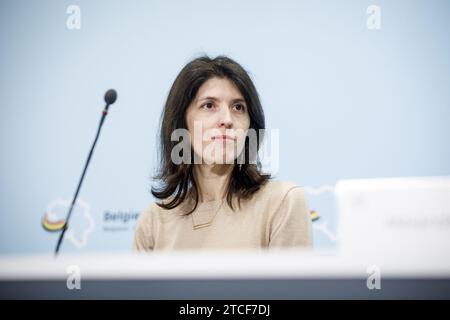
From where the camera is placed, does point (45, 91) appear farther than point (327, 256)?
Yes

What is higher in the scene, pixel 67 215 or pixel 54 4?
pixel 54 4

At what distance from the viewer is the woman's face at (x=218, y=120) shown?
1113 millimetres

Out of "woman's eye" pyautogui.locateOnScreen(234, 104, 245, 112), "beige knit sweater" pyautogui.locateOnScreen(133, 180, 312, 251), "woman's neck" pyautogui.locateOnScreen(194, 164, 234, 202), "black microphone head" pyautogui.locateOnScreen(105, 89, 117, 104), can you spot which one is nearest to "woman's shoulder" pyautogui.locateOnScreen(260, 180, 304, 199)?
"beige knit sweater" pyautogui.locateOnScreen(133, 180, 312, 251)

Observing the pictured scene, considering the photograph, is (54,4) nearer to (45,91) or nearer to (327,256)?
(45,91)

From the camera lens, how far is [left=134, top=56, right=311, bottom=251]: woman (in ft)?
3.59

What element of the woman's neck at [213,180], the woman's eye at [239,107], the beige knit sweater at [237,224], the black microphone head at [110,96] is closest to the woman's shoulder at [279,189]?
the beige knit sweater at [237,224]

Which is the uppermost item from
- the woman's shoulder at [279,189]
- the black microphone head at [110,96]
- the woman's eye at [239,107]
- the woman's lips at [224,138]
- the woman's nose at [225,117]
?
the black microphone head at [110,96]

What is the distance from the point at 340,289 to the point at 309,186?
29 cm

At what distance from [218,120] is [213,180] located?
6.7 inches

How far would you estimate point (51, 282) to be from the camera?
46.9 inches

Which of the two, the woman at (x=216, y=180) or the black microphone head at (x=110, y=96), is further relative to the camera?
the black microphone head at (x=110, y=96)

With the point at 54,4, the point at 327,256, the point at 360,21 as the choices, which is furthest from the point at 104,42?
the point at 327,256

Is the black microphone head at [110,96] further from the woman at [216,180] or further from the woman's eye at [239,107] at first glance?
the woman's eye at [239,107]

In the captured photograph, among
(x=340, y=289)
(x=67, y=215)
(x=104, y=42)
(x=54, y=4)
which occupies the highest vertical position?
(x=54, y=4)
